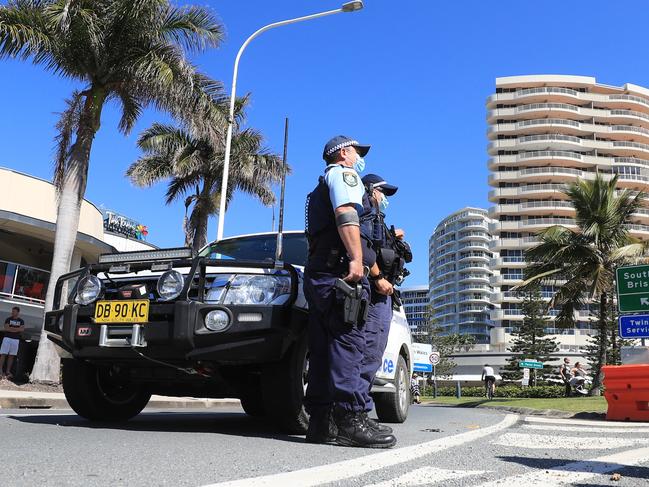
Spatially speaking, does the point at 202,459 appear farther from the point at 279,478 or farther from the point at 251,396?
the point at 251,396

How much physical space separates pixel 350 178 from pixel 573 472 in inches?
84.1

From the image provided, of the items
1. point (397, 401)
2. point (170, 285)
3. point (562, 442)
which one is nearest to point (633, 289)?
point (397, 401)

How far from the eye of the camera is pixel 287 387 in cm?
438

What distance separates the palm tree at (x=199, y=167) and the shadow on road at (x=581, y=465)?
21.0m

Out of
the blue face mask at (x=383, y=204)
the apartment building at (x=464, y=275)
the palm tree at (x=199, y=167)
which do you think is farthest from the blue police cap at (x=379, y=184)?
the apartment building at (x=464, y=275)

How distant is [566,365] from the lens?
2955 centimetres

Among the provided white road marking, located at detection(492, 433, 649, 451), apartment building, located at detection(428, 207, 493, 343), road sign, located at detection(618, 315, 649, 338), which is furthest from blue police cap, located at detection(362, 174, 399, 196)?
apartment building, located at detection(428, 207, 493, 343)

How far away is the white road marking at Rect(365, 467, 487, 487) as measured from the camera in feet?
9.05

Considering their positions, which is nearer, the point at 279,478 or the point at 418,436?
the point at 279,478

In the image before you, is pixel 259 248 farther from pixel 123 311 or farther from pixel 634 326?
pixel 634 326

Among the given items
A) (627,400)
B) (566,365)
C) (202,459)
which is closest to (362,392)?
(202,459)

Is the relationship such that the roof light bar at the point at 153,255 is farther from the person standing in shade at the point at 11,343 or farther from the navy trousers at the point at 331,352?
the person standing in shade at the point at 11,343

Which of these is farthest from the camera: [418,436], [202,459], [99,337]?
[418,436]

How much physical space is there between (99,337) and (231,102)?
14.6 m
